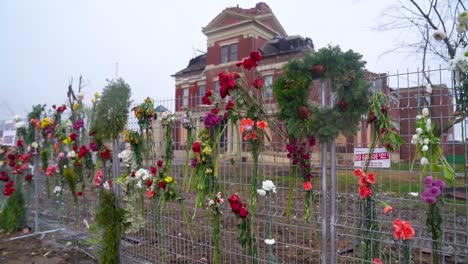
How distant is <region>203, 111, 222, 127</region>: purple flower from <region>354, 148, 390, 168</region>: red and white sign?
1174mm

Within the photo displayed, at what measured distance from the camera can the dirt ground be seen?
429 centimetres

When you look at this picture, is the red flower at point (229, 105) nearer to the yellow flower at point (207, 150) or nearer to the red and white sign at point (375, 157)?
the yellow flower at point (207, 150)

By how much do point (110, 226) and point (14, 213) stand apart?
118 inches

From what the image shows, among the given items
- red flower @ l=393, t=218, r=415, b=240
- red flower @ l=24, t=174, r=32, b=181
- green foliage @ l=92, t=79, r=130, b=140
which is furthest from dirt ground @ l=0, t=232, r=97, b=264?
red flower @ l=393, t=218, r=415, b=240

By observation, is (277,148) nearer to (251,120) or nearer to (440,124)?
(251,120)

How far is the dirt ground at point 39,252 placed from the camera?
14.1 ft

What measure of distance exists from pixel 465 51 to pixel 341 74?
698 mm

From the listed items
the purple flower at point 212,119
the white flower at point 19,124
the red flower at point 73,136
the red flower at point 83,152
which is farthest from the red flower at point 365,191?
the white flower at point 19,124

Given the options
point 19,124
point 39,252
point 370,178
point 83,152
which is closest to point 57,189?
point 39,252

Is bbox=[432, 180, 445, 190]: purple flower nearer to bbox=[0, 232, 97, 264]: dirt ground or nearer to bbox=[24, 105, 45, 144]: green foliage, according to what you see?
bbox=[0, 232, 97, 264]: dirt ground

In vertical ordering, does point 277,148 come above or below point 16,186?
above

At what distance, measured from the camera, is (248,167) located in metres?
2.86

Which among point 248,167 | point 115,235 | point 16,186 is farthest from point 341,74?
point 16,186

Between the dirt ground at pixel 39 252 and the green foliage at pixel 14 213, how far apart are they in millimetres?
309
